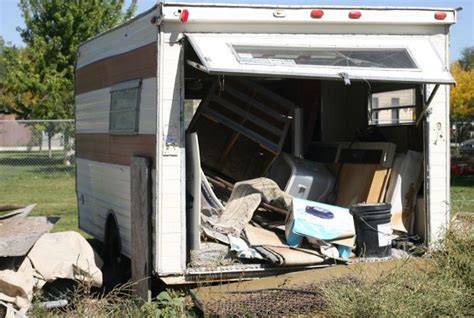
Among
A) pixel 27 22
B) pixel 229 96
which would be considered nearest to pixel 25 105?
pixel 27 22

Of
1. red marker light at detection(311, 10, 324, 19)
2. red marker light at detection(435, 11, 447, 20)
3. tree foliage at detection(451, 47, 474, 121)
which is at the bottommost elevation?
red marker light at detection(311, 10, 324, 19)

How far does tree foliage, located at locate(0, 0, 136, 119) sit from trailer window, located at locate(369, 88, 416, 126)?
54.1 ft

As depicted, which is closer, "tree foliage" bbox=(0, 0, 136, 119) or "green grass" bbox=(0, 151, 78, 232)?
"green grass" bbox=(0, 151, 78, 232)

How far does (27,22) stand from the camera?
24875mm

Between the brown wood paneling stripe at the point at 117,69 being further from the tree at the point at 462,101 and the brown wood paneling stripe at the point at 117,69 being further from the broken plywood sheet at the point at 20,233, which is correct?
the tree at the point at 462,101

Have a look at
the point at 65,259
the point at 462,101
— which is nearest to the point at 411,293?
the point at 65,259

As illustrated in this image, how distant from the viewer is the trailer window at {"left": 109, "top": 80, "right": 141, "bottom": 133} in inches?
282

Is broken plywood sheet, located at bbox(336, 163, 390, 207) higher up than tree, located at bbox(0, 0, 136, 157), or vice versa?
tree, located at bbox(0, 0, 136, 157)

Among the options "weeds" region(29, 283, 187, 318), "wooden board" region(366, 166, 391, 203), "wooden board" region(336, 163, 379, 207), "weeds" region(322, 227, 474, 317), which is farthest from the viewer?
"wooden board" region(336, 163, 379, 207)

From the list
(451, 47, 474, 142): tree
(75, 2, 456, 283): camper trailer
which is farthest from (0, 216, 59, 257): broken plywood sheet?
(451, 47, 474, 142): tree

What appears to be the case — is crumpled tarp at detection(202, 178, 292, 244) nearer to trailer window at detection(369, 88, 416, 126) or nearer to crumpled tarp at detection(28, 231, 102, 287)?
crumpled tarp at detection(28, 231, 102, 287)

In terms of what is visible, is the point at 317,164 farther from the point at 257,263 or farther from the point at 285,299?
the point at 285,299

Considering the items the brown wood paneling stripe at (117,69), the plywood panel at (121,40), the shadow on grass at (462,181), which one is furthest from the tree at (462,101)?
the plywood panel at (121,40)

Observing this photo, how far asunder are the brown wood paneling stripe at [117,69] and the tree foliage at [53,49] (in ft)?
47.1
